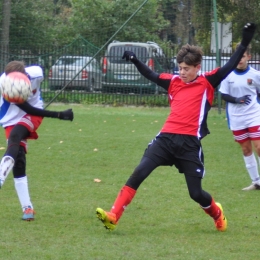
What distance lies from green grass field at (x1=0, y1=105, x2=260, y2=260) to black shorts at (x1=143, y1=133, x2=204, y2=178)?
641mm

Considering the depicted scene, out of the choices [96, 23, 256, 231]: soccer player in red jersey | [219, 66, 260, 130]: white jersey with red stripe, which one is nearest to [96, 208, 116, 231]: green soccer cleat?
[96, 23, 256, 231]: soccer player in red jersey

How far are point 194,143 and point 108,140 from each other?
7672 mm

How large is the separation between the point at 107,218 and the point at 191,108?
1.28 m

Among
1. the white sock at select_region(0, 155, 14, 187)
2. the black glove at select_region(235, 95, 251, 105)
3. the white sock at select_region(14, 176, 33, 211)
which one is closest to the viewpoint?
the white sock at select_region(0, 155, 14, 187)

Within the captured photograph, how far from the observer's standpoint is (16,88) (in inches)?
259

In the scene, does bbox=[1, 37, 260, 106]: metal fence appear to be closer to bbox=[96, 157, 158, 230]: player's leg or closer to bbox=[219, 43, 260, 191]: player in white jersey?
bbox=[219, 43, 260, 191]: player in white jersey

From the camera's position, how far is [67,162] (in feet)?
36.8

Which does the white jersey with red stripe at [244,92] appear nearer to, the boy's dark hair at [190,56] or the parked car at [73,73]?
the boy's dark hair at [190,56]

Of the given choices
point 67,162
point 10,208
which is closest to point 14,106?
point 10,208

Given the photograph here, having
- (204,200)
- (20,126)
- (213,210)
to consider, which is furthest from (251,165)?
(20,126)

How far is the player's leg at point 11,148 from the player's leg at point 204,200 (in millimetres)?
1726

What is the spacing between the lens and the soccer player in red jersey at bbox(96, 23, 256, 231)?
251 inches

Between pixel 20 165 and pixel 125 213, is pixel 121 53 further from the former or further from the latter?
pixel 20 165

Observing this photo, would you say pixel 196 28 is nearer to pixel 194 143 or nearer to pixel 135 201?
pixel 135 201
